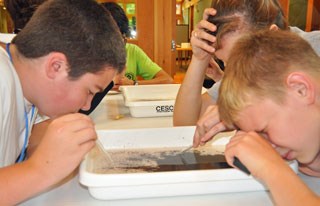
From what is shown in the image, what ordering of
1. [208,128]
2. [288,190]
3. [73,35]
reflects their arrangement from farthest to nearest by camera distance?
[208,128] → [73,35] → [288,190]

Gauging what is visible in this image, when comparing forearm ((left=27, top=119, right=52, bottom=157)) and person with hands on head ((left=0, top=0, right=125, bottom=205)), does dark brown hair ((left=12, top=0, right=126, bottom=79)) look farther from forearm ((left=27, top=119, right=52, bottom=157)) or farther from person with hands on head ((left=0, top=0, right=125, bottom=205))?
forearm ((left=27, top=119, right=52, bottom=157))

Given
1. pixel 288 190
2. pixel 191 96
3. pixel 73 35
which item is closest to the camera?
pixel 288 190

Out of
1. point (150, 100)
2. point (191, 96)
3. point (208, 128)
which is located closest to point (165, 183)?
point (208, 128)

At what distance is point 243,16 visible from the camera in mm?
974

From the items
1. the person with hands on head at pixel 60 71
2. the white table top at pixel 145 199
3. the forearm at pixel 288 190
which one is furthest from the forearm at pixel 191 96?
the forearm at pixel 288 190

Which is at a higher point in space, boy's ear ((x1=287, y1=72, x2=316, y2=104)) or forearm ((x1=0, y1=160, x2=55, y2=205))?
boy's ear ((x1=287, y1=72, x2=316, y2=104))

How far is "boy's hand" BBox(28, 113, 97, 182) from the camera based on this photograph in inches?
25.1

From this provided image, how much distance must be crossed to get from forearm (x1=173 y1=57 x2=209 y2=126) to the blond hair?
0.52 metres

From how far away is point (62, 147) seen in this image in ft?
2.10

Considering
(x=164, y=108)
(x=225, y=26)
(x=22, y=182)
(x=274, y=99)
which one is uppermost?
(x=225, y=26)

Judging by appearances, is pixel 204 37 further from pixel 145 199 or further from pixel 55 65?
pixel 145 199

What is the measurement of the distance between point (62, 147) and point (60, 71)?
8.8 inches

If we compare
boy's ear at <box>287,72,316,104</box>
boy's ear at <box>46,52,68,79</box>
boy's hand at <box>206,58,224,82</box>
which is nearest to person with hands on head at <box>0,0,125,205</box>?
boy's ear at <box>46,52,68,79</box>

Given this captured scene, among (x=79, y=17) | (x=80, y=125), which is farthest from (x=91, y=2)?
(x=80, y=125)
